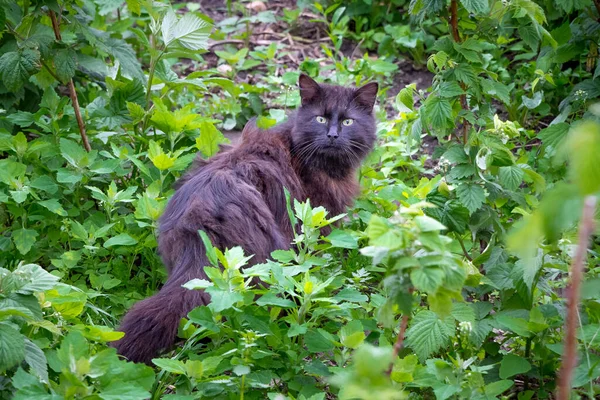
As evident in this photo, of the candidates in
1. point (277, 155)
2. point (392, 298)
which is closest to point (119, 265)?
point (277, 155)

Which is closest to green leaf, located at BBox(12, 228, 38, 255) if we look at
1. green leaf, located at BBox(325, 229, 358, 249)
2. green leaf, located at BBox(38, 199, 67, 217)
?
green leaf, located at BBox(38, 199, 67, 217)

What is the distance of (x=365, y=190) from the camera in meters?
4.46

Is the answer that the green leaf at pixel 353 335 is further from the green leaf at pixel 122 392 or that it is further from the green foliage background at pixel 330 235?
the green leaf at pixel 122 392

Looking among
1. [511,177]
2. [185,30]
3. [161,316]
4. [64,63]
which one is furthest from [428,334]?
[64,63]

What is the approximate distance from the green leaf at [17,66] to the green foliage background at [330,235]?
0.4 inches

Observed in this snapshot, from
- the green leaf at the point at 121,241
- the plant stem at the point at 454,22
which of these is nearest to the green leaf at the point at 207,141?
the green leaf at the point at 121,241

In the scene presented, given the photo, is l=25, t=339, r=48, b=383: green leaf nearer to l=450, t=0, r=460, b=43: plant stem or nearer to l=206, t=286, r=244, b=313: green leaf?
l=206, t=286, r=244, b=313: green leaf

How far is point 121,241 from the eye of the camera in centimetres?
371

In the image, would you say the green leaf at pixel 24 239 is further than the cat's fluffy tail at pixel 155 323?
Yes

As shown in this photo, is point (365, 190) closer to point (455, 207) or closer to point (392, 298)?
point (455, 207)

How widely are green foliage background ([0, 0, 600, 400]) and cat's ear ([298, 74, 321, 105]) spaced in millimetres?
288

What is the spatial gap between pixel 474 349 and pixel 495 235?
1.84 ft

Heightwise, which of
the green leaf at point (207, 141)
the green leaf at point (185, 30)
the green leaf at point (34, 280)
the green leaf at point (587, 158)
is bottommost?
the green leaf at point (34, 280)

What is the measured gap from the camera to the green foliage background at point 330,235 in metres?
2.37
